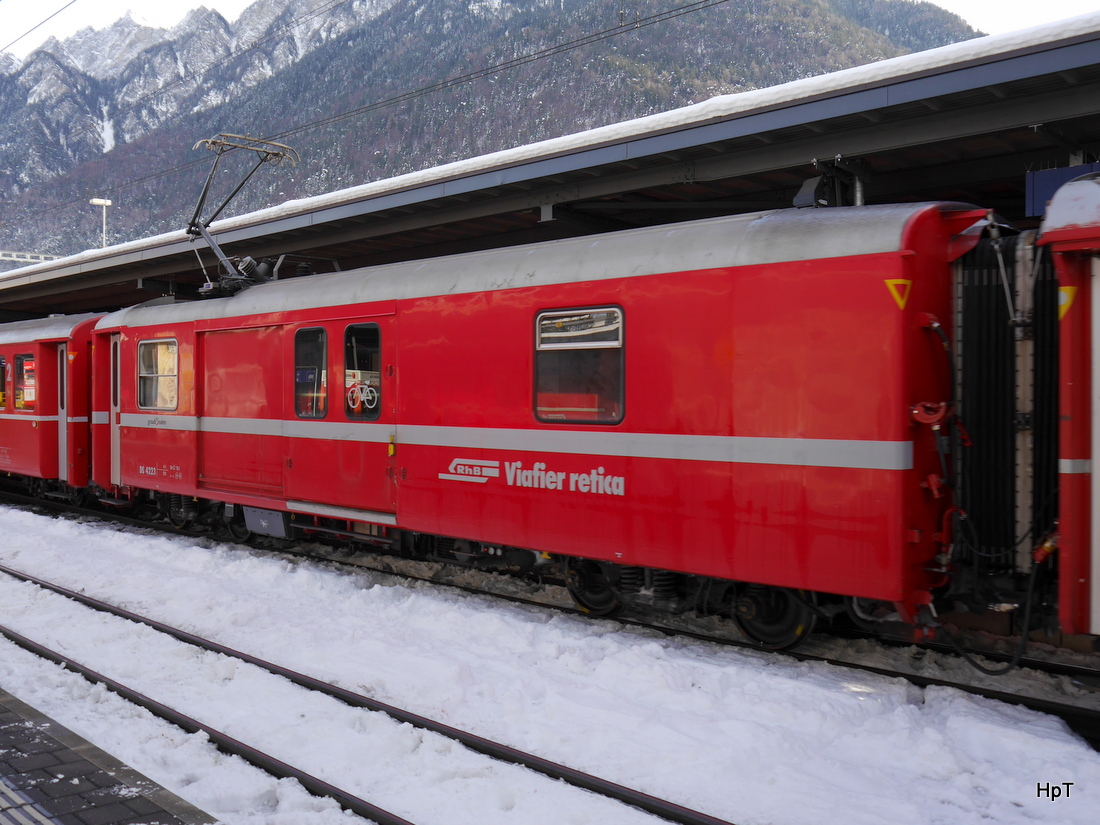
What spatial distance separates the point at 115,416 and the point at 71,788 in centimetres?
862

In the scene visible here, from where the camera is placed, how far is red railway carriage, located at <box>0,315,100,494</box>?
1263cm

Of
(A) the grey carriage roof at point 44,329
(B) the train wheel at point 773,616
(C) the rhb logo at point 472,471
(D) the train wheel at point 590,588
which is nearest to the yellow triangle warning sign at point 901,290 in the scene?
(B) the train wheel at point 773,616

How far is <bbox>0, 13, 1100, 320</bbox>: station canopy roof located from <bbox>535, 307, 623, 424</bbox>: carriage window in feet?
9.76

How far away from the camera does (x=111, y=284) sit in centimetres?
1888

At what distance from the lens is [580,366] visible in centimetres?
632

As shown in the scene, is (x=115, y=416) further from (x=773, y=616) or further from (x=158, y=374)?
(x=773, y=616)

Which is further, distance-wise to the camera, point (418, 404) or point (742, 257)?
point (418, 404)

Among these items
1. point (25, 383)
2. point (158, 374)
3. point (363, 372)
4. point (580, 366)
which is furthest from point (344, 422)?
point (25, 383)

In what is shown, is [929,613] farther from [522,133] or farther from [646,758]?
[522,133]

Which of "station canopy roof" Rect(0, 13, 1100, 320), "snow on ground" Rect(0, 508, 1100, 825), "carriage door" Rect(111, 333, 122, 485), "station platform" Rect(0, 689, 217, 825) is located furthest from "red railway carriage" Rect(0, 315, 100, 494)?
"station platform" Rect(0, 689, 217, 825)

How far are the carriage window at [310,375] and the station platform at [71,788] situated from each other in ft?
13.3

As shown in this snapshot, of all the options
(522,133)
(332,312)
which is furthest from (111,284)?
(522,133)

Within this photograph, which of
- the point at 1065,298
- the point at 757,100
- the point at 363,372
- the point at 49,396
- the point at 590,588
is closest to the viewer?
the point at 1065,298

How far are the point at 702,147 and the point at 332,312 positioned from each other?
4.03 metres
